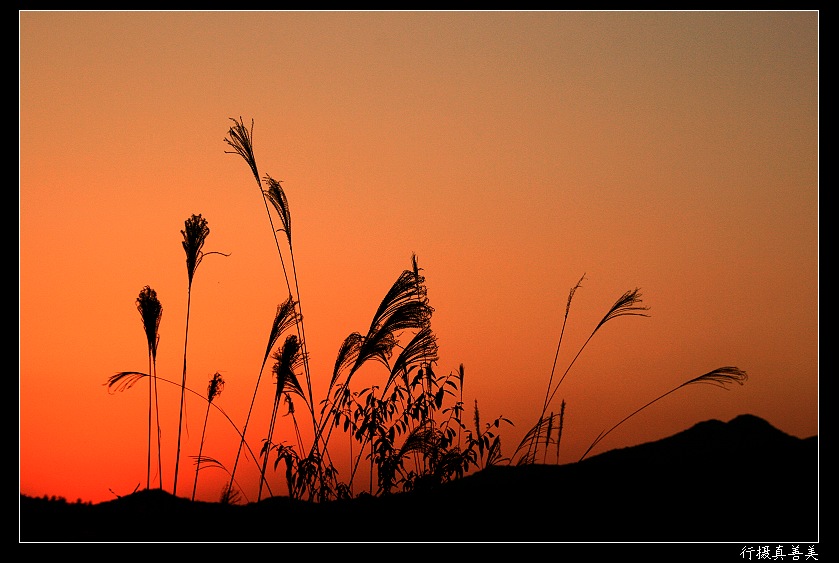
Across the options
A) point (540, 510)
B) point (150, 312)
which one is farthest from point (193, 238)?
point (540, 510)

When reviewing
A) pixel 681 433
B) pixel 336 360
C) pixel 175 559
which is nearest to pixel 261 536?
pixel 175 559

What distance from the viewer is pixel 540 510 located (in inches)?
199

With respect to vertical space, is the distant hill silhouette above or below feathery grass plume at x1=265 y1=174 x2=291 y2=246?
below

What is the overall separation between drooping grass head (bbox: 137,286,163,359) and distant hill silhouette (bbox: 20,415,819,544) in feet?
2.97

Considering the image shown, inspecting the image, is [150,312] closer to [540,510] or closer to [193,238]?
[193,238]

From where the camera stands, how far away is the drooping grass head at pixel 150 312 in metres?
5.23

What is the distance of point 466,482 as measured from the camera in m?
5.41

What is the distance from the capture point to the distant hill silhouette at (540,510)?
15.5ft

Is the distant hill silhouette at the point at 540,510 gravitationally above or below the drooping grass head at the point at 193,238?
below

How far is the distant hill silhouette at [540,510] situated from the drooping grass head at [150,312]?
2.97 ft

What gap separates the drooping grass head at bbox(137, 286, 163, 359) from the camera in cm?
523

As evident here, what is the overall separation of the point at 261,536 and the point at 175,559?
64 cm

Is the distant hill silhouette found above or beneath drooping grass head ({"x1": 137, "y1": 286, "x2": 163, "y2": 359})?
beneath
